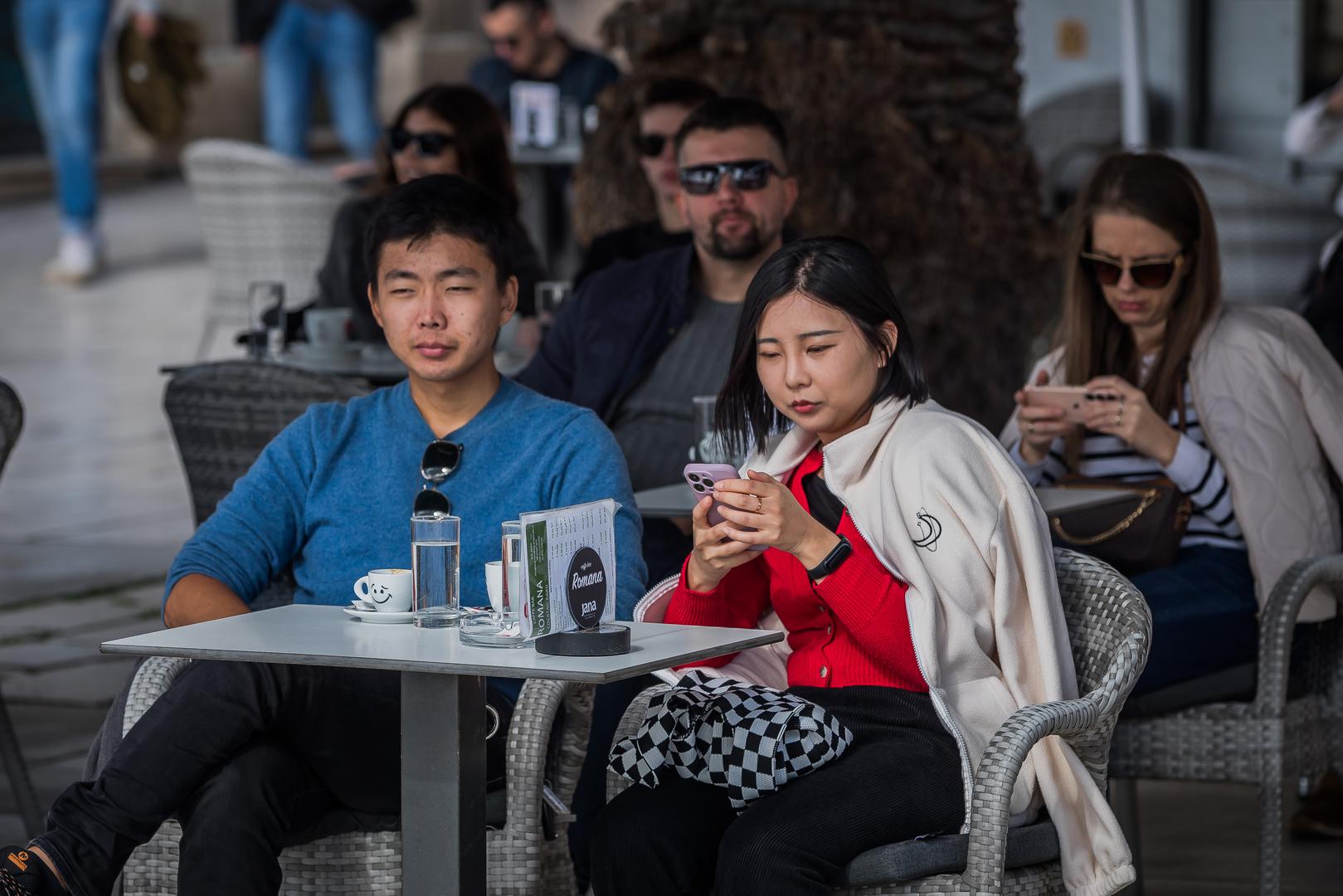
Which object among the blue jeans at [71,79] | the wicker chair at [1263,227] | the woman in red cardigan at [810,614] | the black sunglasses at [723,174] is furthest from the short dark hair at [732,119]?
the blue jeans at [71,79]

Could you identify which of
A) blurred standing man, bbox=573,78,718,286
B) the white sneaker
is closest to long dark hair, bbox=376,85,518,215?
blurred standing man, bbox=573,78,718,286

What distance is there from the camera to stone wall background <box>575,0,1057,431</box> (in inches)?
267

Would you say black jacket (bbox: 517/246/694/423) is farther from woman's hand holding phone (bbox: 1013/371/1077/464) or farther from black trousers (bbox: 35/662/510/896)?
black trousers (bbox: 35/662/510/896)

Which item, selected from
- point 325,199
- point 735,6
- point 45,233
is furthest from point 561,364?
point 45,233

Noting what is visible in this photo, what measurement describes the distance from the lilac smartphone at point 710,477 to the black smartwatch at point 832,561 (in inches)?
3.1

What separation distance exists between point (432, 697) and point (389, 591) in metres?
0.26

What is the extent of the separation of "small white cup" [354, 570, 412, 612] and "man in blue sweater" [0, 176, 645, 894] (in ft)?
0.65

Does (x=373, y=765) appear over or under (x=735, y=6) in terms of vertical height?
under

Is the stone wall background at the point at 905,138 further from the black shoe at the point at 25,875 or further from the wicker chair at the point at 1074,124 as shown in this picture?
the black shoe at the point at 25,875

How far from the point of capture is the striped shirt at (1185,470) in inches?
146

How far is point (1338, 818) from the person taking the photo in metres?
4.32

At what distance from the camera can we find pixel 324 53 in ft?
39.0

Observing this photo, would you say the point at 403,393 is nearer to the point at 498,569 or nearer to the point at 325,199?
the point at 498,569

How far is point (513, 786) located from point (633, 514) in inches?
19.8
